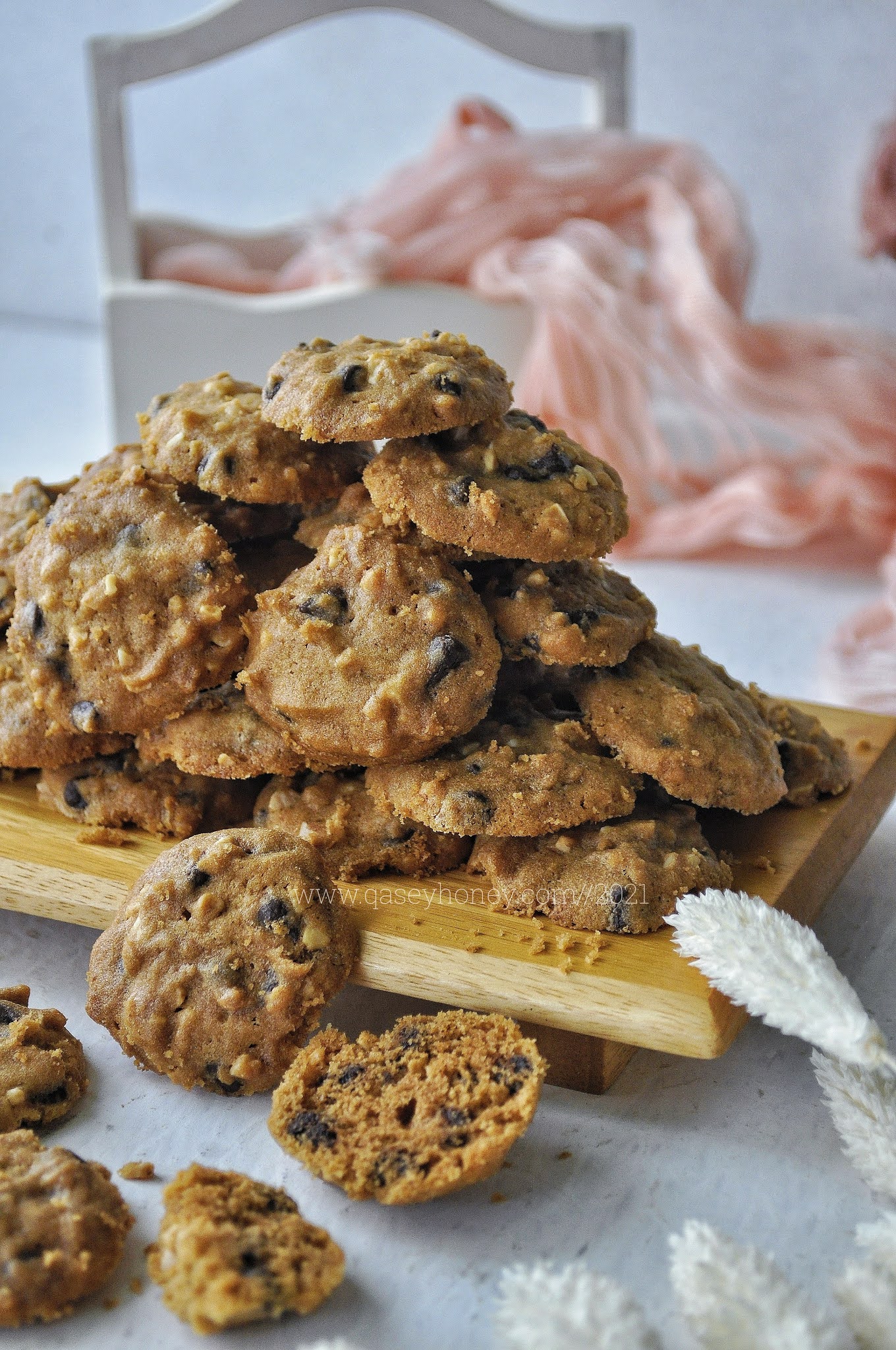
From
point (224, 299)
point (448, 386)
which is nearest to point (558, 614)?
point (448, 386)

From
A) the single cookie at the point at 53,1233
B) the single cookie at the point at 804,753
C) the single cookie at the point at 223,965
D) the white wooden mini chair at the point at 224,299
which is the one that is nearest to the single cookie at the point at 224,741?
the single cookie at the point at 223,965

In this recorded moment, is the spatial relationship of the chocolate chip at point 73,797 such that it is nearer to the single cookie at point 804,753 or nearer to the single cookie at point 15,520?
the single cookie at point 15,520

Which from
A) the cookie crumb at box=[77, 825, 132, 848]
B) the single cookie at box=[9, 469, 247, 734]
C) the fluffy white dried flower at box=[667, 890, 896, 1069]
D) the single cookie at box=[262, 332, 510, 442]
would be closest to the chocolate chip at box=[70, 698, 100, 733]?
the single cookie at box=[9, 469, 247, 734]

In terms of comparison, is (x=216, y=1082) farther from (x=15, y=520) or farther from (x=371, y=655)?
(x=15, y=520)

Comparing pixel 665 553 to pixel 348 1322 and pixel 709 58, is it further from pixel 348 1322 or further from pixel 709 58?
pixel 348 1322

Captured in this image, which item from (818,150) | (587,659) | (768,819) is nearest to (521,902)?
(587,659)

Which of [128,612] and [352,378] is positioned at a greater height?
[352,378]

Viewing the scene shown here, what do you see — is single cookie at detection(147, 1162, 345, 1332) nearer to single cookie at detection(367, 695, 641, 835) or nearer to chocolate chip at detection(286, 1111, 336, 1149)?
chocolate chip at detection(286, 1111, 336, 1149)
